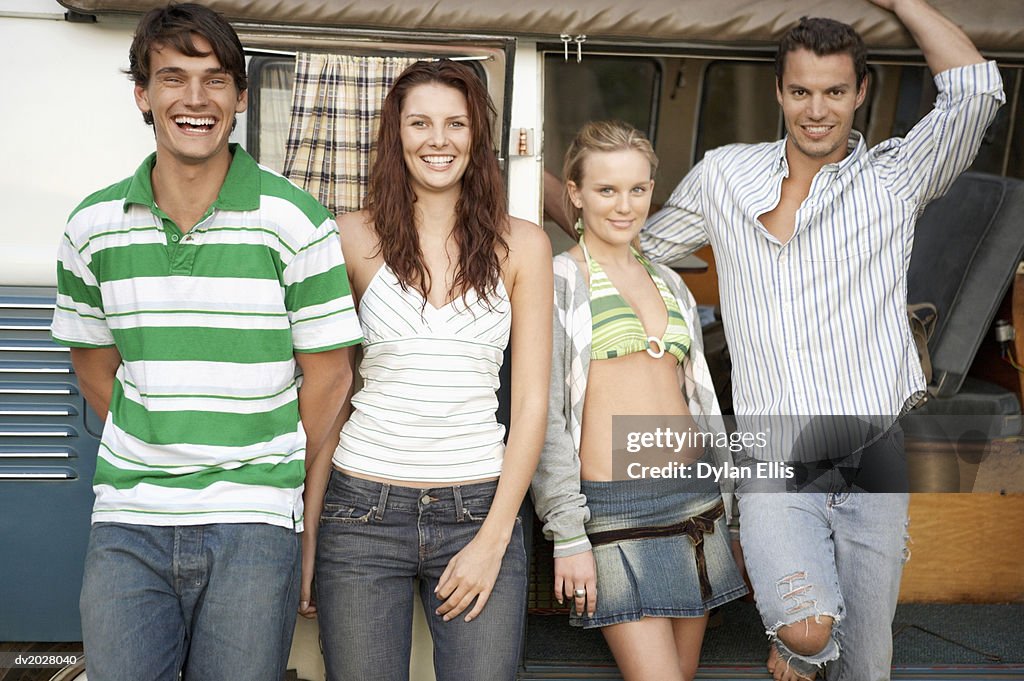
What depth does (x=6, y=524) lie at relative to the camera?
303cm

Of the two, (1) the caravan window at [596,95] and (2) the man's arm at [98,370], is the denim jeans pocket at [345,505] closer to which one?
(2) the man's arm at [98,370]

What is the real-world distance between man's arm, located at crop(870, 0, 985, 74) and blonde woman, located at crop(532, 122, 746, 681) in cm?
94

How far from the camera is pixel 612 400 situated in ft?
9.56

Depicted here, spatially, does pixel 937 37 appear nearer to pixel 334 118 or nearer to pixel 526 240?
pixel 526 240

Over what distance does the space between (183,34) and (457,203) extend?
82cm

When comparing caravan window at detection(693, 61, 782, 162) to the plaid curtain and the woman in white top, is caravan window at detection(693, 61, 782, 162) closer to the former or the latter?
the plaid curtain

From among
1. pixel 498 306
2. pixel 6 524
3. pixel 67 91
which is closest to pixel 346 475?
pixel 498 306

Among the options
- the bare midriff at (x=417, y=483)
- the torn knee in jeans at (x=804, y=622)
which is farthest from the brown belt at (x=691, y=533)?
the bare midriff at (x=417, y=483)

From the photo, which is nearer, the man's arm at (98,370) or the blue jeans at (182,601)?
the blue jeans at (182,601)

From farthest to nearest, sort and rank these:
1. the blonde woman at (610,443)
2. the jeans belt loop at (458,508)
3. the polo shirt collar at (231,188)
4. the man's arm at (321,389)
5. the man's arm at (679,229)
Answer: the man's arm at (679,229) < the blonde woman at (610,443) < the jeans belt loop at (458,508) < the man's arm at (321,389) < the polo shirt collar at (231,188)

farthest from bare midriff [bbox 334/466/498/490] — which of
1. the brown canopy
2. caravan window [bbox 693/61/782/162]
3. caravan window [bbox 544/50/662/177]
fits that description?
caravan window [bbox 693/61/782/162]

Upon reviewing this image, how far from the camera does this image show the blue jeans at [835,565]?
2814 mm

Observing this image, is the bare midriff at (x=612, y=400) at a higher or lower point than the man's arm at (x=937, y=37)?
lower

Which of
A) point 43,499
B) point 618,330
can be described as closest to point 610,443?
point 618,330
